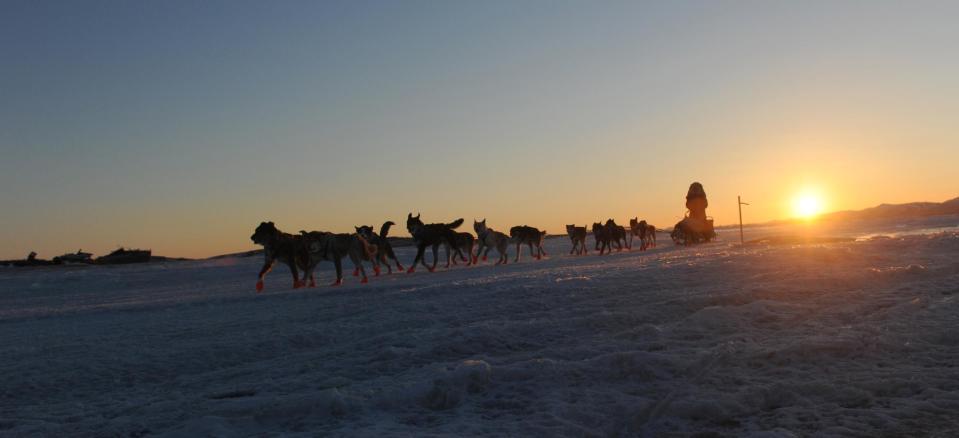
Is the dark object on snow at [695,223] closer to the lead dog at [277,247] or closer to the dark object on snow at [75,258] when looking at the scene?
the lead dog at [277,247]

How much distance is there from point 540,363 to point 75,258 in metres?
35.1

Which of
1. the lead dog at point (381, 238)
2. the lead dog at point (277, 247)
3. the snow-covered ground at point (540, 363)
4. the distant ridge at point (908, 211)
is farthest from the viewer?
the distant ridge at point (908, 211)

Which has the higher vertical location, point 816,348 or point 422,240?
point 422,240

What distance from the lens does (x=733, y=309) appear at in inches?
247

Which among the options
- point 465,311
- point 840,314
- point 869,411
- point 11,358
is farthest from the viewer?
point 465,311

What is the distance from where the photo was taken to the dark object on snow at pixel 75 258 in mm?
31766

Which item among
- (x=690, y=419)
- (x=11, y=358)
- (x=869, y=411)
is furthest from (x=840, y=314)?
(x=11, y=358)

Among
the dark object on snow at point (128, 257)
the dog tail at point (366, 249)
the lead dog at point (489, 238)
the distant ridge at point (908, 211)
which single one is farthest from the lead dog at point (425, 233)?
the distant ridge at point (908, 211)

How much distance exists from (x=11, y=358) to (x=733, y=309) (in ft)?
23.1

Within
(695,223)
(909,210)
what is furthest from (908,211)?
(695,223)

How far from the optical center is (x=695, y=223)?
29.0 metres

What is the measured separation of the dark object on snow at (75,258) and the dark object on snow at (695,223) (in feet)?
91.2

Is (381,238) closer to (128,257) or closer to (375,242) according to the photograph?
(375,242)

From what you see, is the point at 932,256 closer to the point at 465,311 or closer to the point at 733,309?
the point at 733,309
